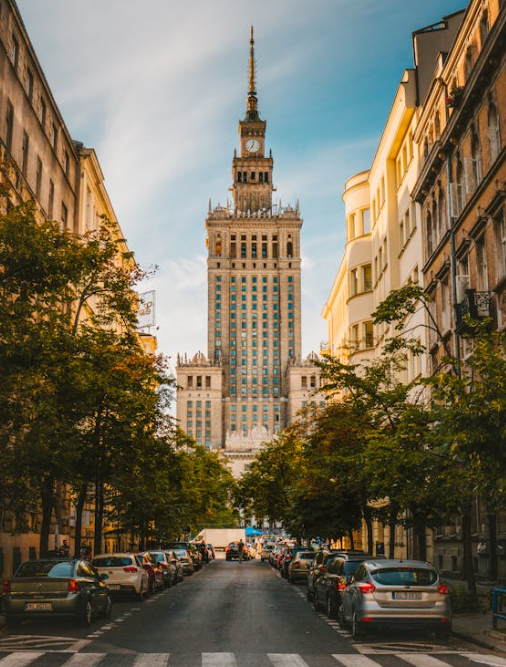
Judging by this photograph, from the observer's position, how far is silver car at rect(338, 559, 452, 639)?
615 inches

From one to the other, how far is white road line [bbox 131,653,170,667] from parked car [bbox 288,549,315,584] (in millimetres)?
24840

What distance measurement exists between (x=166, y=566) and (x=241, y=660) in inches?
908

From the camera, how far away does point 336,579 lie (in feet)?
67.5

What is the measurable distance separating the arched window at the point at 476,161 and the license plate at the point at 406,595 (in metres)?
14.8

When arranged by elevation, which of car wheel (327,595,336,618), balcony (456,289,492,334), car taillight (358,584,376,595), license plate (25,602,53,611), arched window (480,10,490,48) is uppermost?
arched window (480,10,490,48)

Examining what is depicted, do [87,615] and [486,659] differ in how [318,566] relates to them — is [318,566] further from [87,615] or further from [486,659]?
[486,659]

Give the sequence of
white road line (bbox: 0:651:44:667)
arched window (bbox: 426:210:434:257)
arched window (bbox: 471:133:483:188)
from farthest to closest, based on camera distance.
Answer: arched window (bbox: 426:210:434:257), arched window (bbox: 471:133:483:188), white road line (bbox: 0:651:44:667)

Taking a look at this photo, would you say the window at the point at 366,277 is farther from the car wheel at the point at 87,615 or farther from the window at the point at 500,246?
the car wheel at the point at 87,615

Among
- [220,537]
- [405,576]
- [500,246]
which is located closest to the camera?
[405,576]

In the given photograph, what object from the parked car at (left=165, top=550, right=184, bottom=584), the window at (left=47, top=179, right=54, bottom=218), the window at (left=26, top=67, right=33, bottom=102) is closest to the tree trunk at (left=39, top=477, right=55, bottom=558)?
the parked car at (left=165, top=550, right=184, bottom=584)

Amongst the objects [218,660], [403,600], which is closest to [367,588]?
[403,600]

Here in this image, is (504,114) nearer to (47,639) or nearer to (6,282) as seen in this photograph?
(6,282)

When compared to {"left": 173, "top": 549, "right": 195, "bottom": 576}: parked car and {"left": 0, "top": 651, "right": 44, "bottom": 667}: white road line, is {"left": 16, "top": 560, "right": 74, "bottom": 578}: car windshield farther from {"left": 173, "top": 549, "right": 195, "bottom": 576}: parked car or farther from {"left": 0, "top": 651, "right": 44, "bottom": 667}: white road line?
{"left": 173, "top": 549, "right": 195, "bottom": 576}: parked car

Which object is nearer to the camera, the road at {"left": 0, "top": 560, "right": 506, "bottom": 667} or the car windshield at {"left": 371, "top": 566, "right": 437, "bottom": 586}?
the road at {"left": 0, "top": 560, "right": 506, "bottom": 667}
